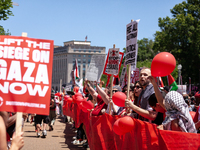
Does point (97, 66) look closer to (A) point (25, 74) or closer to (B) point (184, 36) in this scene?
(A) point (25, 74)

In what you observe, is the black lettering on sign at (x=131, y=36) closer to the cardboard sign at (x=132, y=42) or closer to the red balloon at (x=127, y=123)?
the cardboard sign at (x=132, y=42)

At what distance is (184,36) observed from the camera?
1594 inches

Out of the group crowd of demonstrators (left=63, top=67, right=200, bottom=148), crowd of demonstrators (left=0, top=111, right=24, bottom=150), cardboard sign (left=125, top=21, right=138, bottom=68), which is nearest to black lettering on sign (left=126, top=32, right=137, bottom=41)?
cardboard sign (left=125, top=21, right=138, bottom=68)

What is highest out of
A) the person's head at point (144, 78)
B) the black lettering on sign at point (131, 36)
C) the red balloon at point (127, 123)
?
the black lettering on sign at point (131, 36)

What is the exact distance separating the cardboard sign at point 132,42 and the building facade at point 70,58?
5891 inches

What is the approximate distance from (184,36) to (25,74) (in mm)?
38720

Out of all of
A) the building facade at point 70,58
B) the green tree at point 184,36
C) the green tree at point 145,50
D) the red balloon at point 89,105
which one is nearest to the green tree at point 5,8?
the red balloon at point 89,105

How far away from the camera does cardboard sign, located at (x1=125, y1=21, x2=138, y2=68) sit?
6411mm

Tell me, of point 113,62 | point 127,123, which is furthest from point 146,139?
point 113,62

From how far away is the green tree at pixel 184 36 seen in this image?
39562 mm

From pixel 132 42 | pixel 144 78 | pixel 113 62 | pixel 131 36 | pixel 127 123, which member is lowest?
pixel 127 123

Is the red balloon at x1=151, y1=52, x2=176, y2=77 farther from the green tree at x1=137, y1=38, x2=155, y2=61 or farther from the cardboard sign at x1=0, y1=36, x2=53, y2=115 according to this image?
the green tree at x1=137, y1=38, x2=155, y2=61

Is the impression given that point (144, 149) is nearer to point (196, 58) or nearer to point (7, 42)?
point (7, 42)

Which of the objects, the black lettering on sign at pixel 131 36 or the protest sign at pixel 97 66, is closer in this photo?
Result: the black lettering on sign at pixel 131 36
